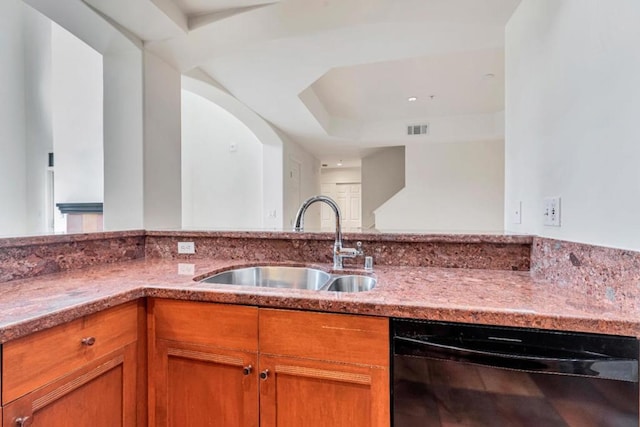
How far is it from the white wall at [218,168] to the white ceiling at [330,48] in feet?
3.06

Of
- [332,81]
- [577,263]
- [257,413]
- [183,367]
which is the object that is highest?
[332,81]

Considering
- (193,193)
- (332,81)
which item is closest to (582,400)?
(332,81)

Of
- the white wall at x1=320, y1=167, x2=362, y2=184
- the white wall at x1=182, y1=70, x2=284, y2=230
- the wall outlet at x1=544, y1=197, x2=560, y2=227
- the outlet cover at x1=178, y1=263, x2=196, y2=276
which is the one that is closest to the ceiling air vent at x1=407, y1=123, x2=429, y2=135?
the white wall at x1=182, y1=70, x2=284, y2=230

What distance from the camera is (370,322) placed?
36.0 inches

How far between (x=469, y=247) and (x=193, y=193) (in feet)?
14.7

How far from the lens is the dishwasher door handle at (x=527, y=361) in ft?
2.43

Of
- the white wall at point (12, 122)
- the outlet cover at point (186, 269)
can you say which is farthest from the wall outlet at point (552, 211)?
the white wall at point (12, 122)

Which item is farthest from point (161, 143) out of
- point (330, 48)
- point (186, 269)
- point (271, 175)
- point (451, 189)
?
point (451, 189)

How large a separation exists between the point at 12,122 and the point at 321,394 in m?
5.61

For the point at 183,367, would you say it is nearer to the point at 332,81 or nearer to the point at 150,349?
the point at 150,349

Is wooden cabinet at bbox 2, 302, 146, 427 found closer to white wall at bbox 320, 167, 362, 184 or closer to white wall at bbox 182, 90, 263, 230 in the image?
white wall at bbox 182, 90, 263, 230

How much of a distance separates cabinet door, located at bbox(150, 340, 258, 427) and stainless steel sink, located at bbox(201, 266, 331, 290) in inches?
17.4

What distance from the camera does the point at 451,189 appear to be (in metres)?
5.03

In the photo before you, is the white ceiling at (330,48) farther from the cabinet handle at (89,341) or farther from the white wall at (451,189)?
the cabinet handle at (89,341)
